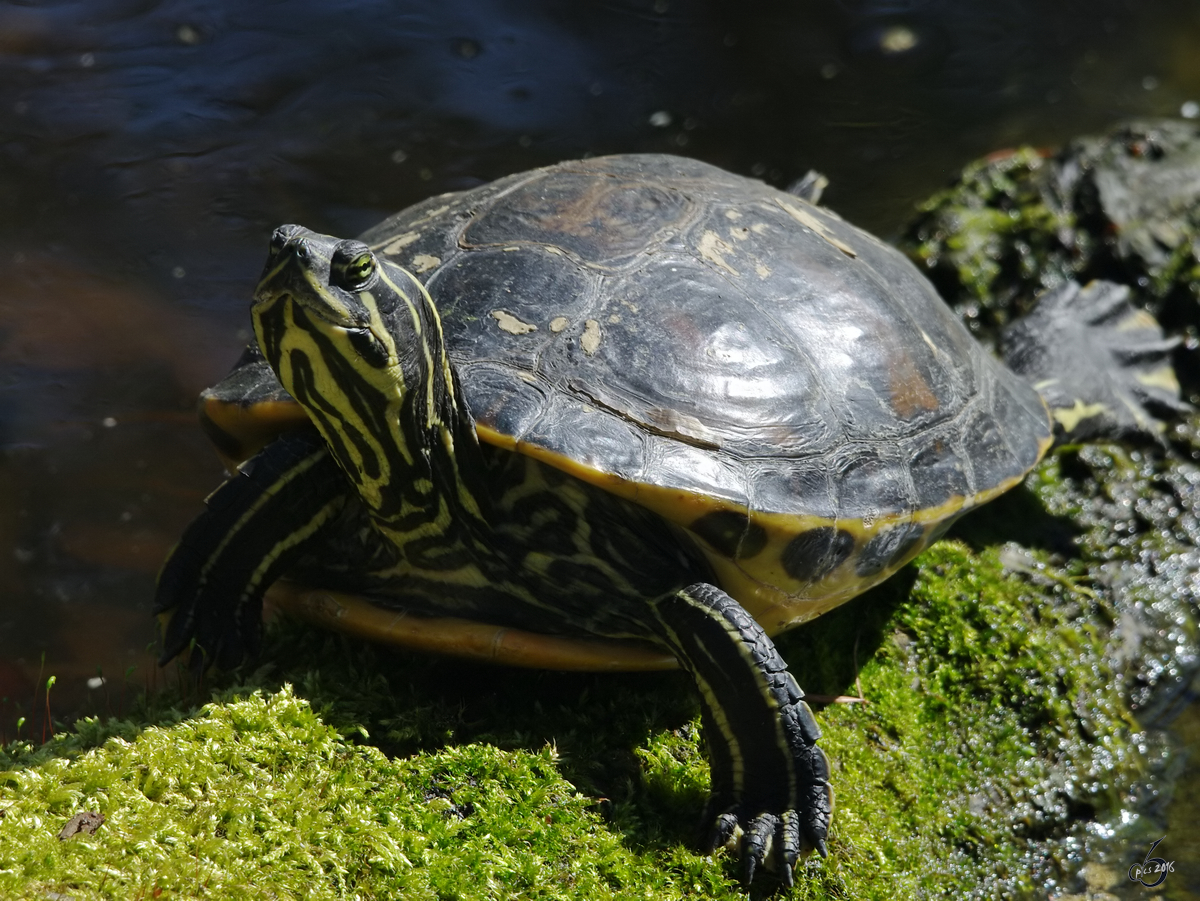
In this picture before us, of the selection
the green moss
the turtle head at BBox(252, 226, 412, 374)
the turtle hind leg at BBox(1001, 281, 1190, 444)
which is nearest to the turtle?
the turtle head at BBox(252, 226, 412, 374)

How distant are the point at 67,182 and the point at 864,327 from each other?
7.57m

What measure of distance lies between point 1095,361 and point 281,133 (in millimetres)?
7411

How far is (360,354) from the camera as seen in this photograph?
306cm

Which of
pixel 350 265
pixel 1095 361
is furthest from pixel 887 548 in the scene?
pixel 1095 361

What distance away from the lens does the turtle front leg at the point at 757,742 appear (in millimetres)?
3207

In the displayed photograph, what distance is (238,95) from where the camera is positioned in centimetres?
983

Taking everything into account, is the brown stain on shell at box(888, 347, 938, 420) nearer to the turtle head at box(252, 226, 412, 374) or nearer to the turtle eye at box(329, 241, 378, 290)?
the turtle head at box(252, 226, 412, 374)

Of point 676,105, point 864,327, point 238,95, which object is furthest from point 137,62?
point 864,327

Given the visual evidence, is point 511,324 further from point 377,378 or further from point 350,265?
point 350,265

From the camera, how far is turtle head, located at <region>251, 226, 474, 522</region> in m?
2.94

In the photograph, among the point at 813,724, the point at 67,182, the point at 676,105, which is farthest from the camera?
the point at 676,105

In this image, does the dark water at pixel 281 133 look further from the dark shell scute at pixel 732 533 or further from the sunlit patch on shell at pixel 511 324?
the dark shell scute at pixel 732 533

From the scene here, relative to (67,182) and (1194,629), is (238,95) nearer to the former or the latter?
(67,182)

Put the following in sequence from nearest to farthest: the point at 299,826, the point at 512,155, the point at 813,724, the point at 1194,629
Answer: the point at 299,826
the point at 813,724
the point at 1194,629
the point at 512,155
